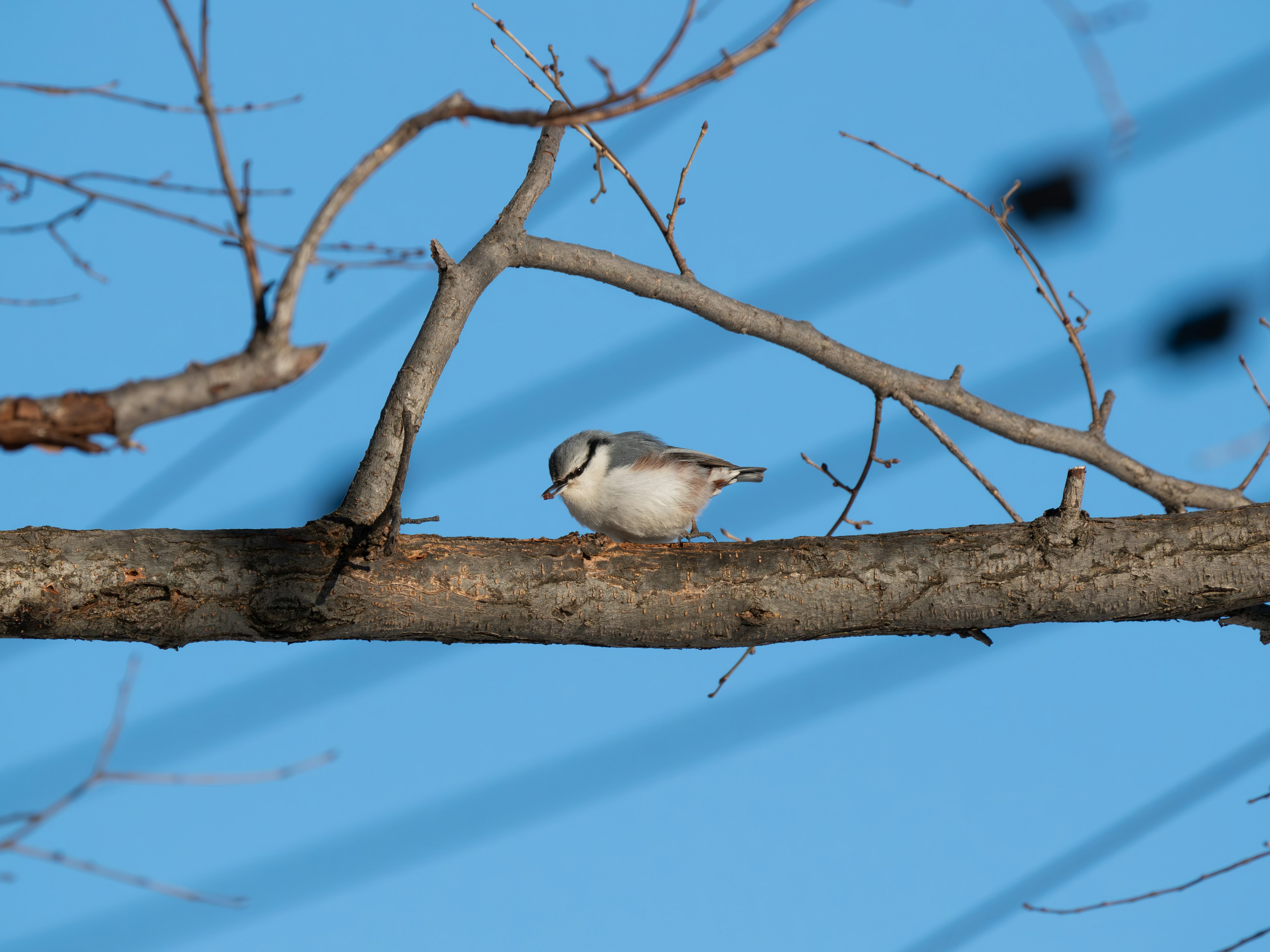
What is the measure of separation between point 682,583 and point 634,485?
562 millimetres

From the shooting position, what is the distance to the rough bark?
5.97 feet

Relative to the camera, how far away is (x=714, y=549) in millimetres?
1956

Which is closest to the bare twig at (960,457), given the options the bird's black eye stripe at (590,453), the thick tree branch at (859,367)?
the thick tree branch at (859,367)

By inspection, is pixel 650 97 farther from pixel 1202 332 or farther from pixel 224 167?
pixel 1202 332

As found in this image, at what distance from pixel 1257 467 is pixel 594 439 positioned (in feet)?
5.52

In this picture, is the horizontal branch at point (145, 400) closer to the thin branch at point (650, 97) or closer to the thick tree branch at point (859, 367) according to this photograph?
the thin branch at point (650, 97)

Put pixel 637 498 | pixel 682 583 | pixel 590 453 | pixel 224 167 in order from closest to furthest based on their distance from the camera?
pixel 224 167
pixel 682 583
pixel 637 498
pixel 590 453

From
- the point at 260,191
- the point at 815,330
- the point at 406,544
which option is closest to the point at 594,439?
the point at 815,330

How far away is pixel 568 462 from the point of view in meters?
2.50

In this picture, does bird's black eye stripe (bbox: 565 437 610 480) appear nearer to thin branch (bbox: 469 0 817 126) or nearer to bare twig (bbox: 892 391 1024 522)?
bare twig (bbox: 892 391 1024 522)

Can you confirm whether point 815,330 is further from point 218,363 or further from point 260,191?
point 218,363

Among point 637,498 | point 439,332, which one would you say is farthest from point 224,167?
point 637,498

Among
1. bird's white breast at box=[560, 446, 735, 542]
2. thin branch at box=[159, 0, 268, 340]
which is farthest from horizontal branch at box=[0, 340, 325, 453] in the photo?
bird's white breast at box=[560, 446, 735, 542]

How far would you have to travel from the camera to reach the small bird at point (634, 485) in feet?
7.95
